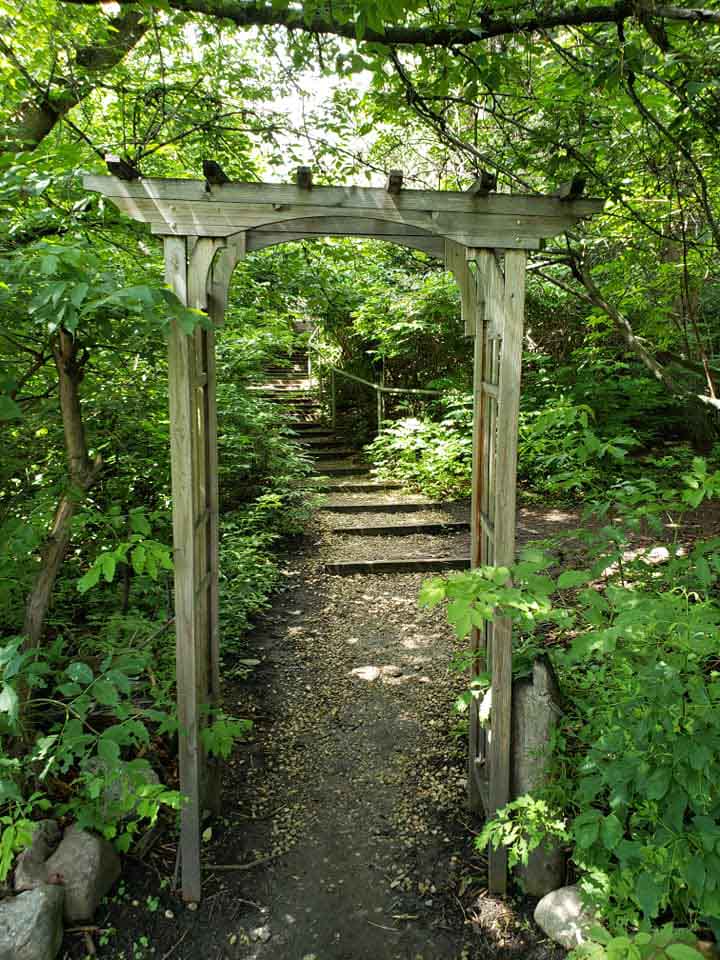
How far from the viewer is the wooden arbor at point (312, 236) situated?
221cm

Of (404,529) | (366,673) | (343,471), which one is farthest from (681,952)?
(343,471)

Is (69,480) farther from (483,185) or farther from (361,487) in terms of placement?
(361,487)

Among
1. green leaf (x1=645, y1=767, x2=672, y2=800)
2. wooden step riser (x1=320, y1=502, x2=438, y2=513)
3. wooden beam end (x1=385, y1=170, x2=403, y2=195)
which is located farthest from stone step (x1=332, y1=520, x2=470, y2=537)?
green leaf (x1=645, y1=767, x2=672, y2=800)

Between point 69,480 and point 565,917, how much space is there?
8.34 feet

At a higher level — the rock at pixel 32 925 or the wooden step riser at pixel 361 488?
the wooden step riser at pixel 361 488

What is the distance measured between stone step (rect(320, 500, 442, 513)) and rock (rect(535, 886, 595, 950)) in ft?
16.4

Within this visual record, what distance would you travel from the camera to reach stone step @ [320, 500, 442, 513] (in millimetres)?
7191

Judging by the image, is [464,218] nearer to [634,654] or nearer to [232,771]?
[634,654]

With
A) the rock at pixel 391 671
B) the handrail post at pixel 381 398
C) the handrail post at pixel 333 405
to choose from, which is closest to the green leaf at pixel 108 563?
the rock at pixel 391 671

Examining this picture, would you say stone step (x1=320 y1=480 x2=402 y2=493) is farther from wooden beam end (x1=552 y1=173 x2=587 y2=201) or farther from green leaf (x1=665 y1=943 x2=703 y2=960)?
green leaf (x1=665 y1=943 x2=703 y2=960)

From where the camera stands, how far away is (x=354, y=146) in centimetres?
600

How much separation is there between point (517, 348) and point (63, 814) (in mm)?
2524

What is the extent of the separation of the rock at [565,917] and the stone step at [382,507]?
4998 millimetres

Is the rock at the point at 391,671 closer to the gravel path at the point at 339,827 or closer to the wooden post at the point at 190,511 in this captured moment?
the gravel path at the point at 339,827
